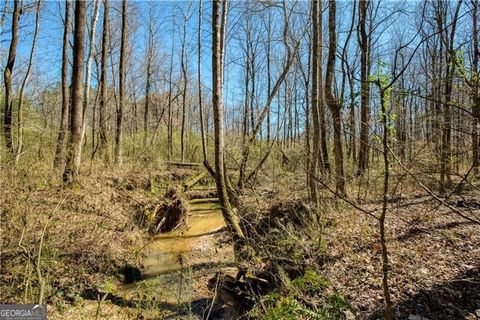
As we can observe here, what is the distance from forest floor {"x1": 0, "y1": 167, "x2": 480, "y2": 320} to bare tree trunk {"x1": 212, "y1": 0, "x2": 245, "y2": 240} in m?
0.87

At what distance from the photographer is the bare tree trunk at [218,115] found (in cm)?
616

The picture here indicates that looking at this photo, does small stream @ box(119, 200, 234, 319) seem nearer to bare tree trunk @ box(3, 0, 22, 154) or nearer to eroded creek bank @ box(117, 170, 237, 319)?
eroded creek bank @ box(117, 170, 237, 319)

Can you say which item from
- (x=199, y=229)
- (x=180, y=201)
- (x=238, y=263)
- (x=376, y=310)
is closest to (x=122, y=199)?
(x=180, y=201)

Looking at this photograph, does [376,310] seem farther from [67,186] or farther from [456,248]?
[67,186]

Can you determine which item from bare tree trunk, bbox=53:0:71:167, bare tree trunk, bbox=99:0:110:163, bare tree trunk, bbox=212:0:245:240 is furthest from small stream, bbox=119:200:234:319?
bare tree trunk, bbox=99:0:110:163

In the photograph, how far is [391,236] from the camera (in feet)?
17.9

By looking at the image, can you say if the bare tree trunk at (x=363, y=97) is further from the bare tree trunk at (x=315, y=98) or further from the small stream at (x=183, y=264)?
the small stream at (x=183, y=264)

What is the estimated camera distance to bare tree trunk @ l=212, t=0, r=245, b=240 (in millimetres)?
6156

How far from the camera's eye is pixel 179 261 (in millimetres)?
6895

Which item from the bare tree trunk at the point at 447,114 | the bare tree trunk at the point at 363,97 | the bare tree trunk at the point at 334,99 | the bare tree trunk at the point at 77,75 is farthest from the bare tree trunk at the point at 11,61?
the bare tree trunk at the point at 447,114

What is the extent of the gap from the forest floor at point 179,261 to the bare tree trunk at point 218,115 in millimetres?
866

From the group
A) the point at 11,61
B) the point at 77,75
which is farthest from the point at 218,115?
the point at 11,61

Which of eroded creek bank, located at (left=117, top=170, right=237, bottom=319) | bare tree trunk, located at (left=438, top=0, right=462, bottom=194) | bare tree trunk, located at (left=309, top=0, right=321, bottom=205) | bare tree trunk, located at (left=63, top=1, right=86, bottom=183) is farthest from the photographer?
bare tree trunk, located at (left=63, top=1, right=86, bottom=183)

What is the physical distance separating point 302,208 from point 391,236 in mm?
1896
